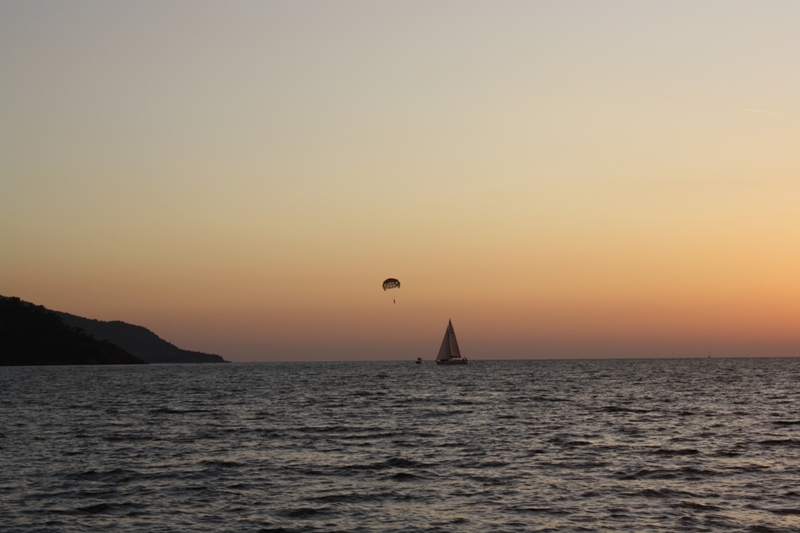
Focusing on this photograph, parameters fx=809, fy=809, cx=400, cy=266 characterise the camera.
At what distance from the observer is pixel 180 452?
38.3m

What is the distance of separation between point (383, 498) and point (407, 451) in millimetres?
11156

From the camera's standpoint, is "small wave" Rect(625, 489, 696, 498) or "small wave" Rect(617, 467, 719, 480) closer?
"small wave" Rect(625, 489, 696, 498)

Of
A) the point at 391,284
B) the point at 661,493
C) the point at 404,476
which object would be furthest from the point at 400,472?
the point at 391,284

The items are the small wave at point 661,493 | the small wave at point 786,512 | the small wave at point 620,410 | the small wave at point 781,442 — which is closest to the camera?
the small wave at point 786,512

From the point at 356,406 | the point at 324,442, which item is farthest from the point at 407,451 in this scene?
the point at 356,406

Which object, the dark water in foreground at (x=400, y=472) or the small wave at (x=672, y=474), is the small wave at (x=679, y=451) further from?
the small wave at (x=672, y=474)

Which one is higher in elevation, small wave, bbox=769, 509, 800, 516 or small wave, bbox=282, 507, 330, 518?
small wave, bbox=769, 509, 800, 516

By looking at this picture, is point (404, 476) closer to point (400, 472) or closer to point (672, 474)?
point (400, 472)

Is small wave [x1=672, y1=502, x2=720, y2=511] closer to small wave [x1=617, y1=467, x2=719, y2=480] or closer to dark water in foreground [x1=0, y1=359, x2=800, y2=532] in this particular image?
dark water in foreground [x1=0, y1=359, x2=800, y2=532]

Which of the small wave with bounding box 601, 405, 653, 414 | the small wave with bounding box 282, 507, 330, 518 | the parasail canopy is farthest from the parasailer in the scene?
the small wave with bounding box 282, 507, 330, 518

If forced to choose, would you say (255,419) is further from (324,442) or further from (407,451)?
(407,451)

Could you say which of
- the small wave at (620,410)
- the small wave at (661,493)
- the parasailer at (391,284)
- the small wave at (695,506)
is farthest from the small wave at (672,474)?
the parasailer at (391,284)

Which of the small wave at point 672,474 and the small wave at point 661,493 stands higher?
the small wave at point 672,474

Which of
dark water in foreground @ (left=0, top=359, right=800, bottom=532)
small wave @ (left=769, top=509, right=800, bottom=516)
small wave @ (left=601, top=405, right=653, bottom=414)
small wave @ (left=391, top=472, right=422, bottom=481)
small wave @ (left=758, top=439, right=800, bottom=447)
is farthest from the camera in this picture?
small wave @ (left=601, top=405, right=653, bottom=414)
